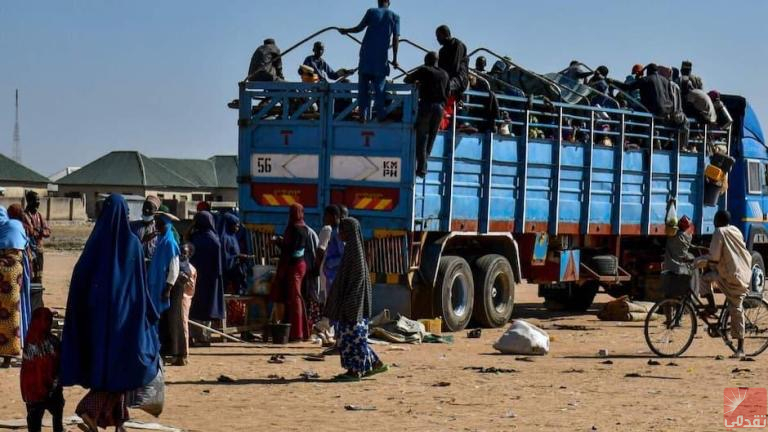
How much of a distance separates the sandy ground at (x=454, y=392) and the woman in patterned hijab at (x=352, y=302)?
25cm

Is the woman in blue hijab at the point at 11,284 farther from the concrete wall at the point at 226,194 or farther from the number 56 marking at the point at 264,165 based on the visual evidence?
the concrete wall at the point at 226,194

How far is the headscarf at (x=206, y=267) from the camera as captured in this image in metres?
15.3

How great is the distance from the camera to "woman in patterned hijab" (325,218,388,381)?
12.8m

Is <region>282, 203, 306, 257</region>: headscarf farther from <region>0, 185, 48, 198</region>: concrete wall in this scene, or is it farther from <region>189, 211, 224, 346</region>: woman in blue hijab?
<region>0, 185, 48, 198</region>: concrete wall

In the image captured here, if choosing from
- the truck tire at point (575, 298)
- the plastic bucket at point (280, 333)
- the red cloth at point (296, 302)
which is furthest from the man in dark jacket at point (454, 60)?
the truck tire at point (575, 298)

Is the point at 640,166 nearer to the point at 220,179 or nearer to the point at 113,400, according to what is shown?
the point at 113,400

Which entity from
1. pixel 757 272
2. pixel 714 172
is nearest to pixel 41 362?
pixel 714 172

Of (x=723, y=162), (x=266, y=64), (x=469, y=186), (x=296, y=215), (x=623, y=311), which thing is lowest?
(x=623, y=311)

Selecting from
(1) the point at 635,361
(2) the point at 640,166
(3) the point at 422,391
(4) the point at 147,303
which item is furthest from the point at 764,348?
(4) the point at 147,303

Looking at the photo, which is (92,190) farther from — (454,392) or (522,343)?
(454,392)

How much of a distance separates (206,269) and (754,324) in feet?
18.1

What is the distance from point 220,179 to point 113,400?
306 ft

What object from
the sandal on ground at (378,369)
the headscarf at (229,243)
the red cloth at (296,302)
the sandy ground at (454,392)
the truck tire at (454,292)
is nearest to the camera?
the sandy ground at (454,392)

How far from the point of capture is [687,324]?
1510cm
